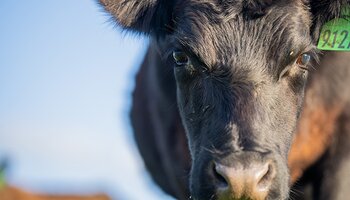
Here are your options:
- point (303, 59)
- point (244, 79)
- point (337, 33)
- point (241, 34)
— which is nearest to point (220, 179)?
point (244, 79)

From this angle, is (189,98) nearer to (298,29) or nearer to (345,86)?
(298,29)

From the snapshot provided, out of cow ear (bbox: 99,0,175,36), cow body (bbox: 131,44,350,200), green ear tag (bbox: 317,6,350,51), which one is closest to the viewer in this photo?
green ear tag (bbox: 317,6,350,51)

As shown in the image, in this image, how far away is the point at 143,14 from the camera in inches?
316

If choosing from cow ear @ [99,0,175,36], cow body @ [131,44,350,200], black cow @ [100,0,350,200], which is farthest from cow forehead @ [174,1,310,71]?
cow body @ [131,44,350,200]

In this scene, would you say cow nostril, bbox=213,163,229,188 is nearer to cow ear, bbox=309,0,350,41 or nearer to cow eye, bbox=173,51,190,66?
cow eye, bbox=173,51,190,66

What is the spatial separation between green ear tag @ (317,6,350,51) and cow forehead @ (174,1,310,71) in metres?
0.18

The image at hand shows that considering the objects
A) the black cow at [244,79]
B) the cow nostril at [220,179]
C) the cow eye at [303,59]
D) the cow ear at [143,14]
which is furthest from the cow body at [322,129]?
the cow nostril at [220,179]

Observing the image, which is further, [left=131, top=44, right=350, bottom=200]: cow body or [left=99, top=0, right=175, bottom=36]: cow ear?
[left=131, top=44, right=350, bottom=200]: cow body

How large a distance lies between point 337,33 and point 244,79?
1074 mm

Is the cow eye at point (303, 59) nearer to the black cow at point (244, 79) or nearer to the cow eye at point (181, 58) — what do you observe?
the black cow at point (244, 79)

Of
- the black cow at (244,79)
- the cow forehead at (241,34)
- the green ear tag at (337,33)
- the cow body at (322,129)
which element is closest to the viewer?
the black cow at (244,79)

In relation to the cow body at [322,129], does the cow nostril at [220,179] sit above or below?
above

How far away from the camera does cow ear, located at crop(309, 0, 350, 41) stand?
7.70 meters

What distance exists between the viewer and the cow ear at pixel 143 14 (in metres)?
7.86
